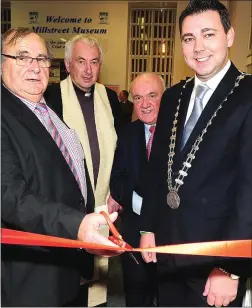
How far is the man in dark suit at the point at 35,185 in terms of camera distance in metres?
1.28

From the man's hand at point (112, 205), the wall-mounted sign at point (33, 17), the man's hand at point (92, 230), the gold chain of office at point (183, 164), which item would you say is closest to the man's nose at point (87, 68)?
the man's hand at point (112, 205)

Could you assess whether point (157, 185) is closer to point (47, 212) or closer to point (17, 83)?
point (47, 212)

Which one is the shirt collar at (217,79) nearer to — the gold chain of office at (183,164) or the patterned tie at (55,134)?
the gold chain of office at (183,164)

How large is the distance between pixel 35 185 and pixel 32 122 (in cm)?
26

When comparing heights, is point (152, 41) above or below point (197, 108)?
above

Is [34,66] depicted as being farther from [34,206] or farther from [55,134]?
[34,206]

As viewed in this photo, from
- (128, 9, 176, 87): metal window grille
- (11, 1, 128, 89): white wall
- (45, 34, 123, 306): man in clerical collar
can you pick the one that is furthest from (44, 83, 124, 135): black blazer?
(128, 9, 176, 87): metal window grille

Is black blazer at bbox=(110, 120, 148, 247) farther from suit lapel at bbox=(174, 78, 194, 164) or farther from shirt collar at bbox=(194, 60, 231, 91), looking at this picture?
shirt collar at bbox=(194, 60, 231, 91)

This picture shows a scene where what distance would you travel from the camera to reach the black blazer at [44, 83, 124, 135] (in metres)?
2.58

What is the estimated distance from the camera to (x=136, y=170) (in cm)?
217

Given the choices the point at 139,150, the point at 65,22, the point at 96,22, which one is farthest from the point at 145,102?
the point at 65,22

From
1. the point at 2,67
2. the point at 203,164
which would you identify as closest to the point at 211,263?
the point at 203,164

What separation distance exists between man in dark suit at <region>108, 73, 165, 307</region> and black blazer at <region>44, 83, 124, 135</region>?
50cm

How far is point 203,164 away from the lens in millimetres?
1417
